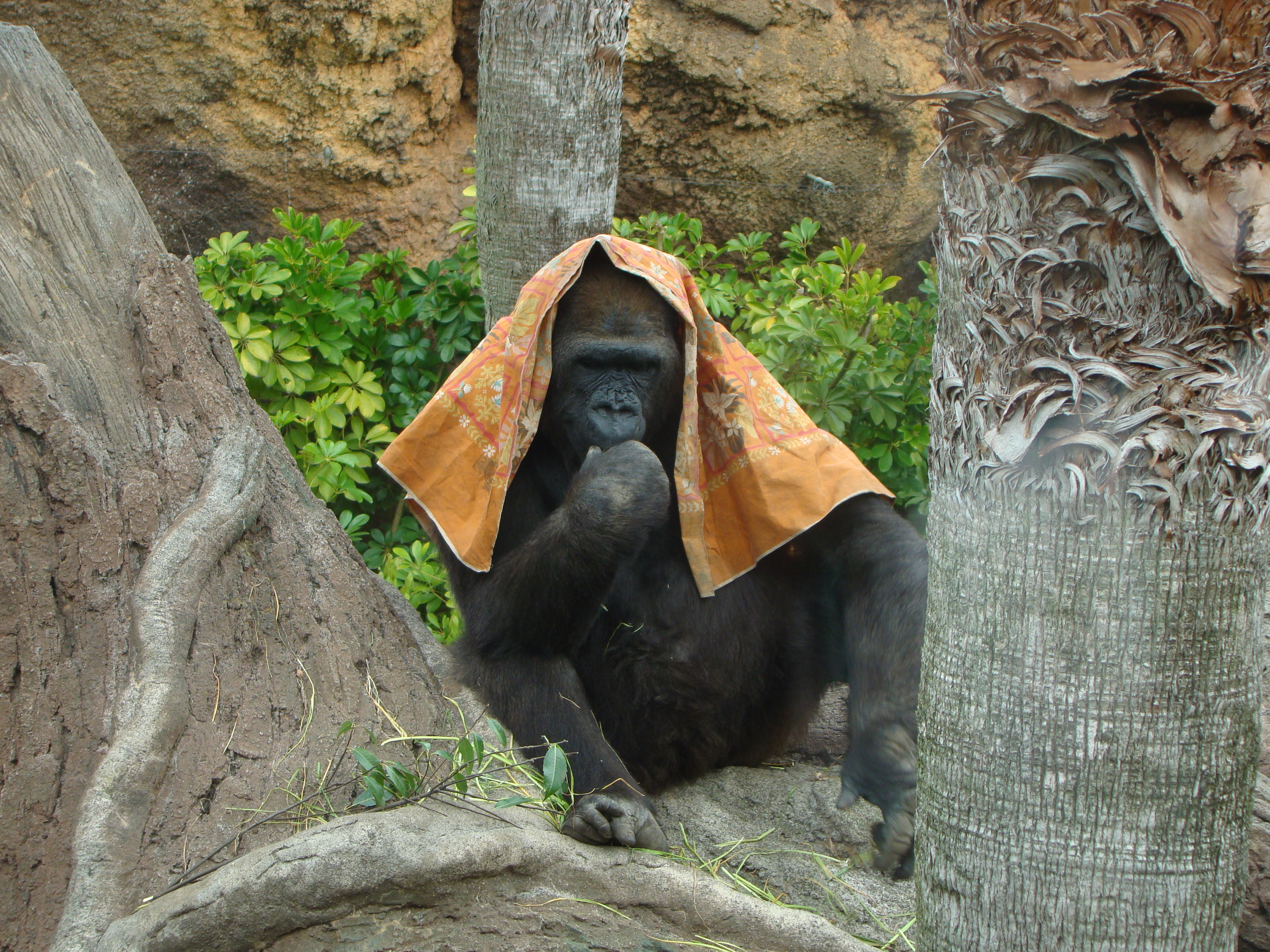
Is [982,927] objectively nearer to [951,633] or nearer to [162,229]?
[951,633]

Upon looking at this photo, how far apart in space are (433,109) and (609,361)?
372 centimetres

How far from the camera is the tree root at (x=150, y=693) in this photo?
7.01ft

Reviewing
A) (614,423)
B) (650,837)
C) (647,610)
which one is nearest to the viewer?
(650,837)

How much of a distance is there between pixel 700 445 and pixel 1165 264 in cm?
204

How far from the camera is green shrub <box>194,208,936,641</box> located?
16.3 feet

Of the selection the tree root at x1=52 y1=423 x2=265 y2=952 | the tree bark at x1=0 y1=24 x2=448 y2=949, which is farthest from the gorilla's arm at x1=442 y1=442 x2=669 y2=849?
the tree root at x1=52 y1=423 x2=265 y2=952

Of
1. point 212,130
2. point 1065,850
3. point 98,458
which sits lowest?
point 1065,850

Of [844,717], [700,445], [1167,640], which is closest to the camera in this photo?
[1167,640]

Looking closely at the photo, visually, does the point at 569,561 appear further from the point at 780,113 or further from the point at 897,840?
Result: the point at 780,113

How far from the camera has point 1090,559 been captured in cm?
156

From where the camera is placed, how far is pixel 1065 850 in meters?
1.61

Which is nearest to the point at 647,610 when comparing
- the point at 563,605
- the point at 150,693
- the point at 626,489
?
the point at 563,605

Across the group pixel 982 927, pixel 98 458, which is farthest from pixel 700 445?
pixel 982 927

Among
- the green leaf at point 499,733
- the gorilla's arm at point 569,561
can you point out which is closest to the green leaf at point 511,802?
the green leaf at point 499,733
